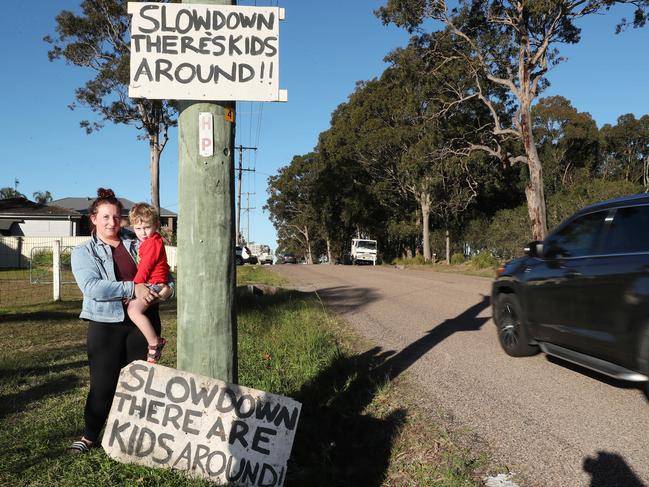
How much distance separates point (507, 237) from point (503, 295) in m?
20.8

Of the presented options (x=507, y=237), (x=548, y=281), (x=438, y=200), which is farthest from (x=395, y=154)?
(x=548, y=281)

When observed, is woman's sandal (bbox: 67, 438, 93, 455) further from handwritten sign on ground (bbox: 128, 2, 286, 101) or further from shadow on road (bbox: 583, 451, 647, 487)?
shadow on road (bbox: 583, 451, 647, 487)

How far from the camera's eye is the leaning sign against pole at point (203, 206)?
3354 mm

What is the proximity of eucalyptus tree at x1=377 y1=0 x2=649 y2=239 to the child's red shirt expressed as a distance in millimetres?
20467

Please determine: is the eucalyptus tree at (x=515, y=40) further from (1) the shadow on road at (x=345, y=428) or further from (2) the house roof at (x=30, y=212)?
(2) the house roof at (x=30, y=212)

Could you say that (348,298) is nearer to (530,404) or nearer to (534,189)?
(530,404)

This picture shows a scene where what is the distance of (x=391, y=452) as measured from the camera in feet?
13.3

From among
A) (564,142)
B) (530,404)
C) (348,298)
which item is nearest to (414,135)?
(564,142)

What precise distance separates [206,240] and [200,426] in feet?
3.70

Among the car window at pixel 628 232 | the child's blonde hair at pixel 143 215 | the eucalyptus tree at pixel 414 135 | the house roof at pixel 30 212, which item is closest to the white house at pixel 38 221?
the house roof at pixel 30 212

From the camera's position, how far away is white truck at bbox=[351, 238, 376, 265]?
45.9m

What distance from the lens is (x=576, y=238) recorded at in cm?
555

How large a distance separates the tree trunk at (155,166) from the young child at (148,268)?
27.5 meters

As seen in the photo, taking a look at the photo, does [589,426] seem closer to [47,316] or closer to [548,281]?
[548,281]
